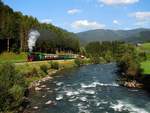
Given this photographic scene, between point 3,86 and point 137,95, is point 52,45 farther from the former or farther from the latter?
point 3,86

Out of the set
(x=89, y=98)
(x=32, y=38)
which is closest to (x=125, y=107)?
(x=89, y=98)

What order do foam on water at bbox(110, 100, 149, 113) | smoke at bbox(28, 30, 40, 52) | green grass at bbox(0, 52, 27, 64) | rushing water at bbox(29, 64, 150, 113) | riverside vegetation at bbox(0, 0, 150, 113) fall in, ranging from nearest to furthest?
riverside vegetation at bbox(0, 0, 150, 113) → foam on water at bbox(110, 100, 149, 113) → rushing water at bbox(29, 64, 150, 113) → green grass at bbox(0, 52, 27, 64) → smoke at bbox(28, 30, 40, 52)

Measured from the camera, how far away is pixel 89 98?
60500 mm

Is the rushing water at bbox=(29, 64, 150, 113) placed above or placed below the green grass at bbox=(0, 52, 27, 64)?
below

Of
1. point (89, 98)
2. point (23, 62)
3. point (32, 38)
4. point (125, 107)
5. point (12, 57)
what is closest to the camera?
point (125, 107)

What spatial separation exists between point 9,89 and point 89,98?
20.6 m

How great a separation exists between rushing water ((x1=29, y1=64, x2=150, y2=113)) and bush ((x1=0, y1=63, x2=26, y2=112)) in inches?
189

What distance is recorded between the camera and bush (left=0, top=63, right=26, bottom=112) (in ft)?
142

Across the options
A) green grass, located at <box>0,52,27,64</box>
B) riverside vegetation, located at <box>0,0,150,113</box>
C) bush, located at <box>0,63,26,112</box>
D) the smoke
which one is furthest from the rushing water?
the smoke

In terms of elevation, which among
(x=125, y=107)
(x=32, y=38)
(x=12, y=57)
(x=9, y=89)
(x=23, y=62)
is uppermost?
(x=32, y=38)

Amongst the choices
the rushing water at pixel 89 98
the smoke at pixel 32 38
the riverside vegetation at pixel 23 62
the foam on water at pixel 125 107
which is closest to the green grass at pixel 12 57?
the riverside vegetation at pixel 23 62

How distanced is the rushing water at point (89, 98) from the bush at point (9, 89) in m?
4.80

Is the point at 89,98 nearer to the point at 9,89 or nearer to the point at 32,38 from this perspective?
the point at 9,89

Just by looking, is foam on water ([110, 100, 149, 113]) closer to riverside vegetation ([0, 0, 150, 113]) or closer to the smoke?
riverside vegetation ([0, 0, 150, 113])
